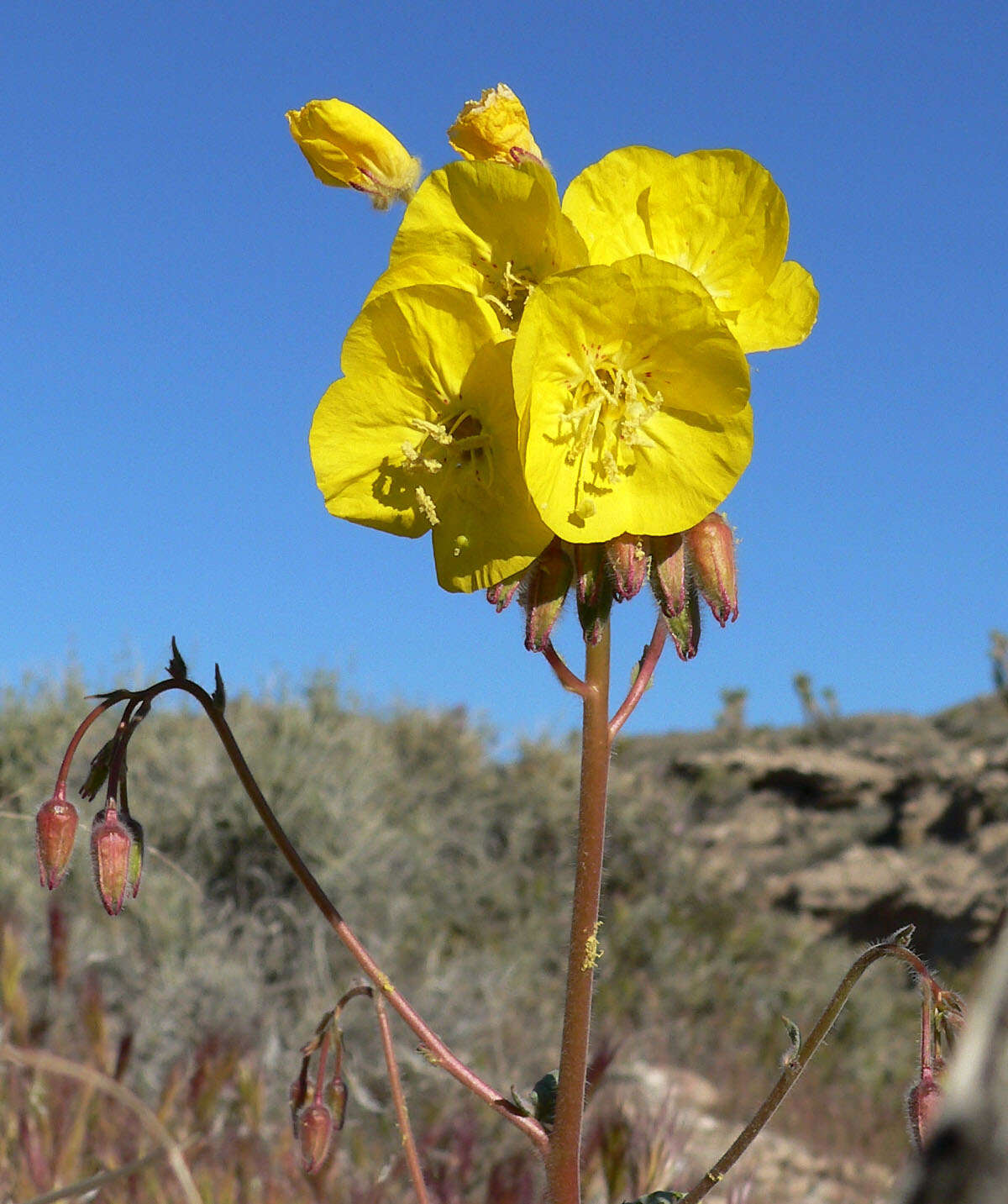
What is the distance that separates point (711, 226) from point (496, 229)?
34 cm

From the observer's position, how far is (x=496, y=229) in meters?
1.79

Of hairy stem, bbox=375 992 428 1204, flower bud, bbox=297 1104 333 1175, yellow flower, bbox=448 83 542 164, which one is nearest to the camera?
A: yellow flower, bbox=448 83 542 164

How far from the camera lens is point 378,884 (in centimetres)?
728

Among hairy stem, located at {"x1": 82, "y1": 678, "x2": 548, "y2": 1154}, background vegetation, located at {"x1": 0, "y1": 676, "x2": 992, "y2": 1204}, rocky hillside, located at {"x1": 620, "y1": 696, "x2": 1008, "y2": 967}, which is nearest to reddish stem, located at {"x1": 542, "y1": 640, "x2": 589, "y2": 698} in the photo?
hairy stem, located at {"x1": 82, "y1": 678, "x2": 548, "y2": 1154}

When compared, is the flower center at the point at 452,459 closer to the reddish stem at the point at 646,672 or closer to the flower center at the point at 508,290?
the flower center at the point at 508,290

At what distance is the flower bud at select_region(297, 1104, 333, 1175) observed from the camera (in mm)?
2174

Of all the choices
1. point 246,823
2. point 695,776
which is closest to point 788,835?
point 695,776

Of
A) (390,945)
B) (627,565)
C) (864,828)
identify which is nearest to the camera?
(627,565)

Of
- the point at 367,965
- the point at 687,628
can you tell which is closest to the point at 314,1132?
the point at 367,965

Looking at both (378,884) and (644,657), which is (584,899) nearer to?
(644,657)

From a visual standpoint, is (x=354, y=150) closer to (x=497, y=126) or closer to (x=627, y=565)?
(x=497, y=126)

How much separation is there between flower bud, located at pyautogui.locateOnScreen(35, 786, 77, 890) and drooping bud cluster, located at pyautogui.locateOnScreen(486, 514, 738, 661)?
90cm

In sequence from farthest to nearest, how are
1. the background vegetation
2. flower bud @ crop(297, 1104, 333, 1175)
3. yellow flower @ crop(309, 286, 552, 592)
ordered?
the background vegetation, flower bud @ crop(297, 1104, 333, 1175), yellow flower @ crop(309, 286, 552, 592)

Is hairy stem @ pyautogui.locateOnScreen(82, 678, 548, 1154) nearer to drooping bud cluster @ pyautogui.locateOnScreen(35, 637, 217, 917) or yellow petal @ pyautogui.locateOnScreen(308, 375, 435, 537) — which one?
drooping bud cluster @ pyautogui.locateOnScreen(35, 637, 217, 917)
